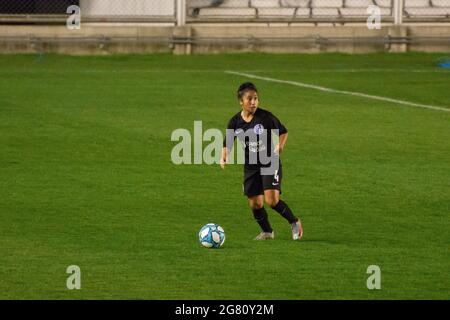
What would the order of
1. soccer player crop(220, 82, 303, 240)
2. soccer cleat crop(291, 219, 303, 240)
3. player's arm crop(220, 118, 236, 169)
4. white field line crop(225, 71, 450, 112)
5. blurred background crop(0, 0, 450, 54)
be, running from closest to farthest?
soccer player crop(220, 82, 303, 240)
player's arm crop(220, 118, 236, 169)
soccer cleat crop(291, 219, 303, 240)
white field line crop(225, 71, 450, 112)
blurred background crop(0, 0, 450, 54)

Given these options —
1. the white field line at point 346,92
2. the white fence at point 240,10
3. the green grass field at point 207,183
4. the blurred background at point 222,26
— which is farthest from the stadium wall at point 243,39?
the white field line at point 346,92

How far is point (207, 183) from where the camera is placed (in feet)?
58.7

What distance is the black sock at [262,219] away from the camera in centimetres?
A: 1359

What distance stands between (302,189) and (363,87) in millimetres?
10502

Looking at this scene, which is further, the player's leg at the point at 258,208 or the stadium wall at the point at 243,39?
the stadium wall at the point at 243,39

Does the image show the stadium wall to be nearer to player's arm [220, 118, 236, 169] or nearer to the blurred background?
the blurred background

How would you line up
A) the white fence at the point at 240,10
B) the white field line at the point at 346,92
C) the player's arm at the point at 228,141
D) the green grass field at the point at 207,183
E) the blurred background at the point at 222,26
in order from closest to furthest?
the green grass field at the point at 207,183, the player's arm at the point at 228,141, the white field line at the point at 346,92, the blurred background at the point at 222,26, the white fence at the point at 240,10

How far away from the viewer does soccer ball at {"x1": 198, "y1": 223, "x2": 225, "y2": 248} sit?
13.1 metres

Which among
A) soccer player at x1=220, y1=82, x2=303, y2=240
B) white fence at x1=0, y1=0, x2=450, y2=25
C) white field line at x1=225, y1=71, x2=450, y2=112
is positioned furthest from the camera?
white fence at x1=0, y1=0, x2=450, y2=25

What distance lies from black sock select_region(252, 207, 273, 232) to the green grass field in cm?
18

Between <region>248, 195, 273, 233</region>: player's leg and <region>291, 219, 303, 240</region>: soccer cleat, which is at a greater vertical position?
<region>248, 195, 273, 233</region>: player's leg

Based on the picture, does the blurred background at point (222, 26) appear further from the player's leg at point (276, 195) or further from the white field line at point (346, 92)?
the player's leg at point (276, 195)

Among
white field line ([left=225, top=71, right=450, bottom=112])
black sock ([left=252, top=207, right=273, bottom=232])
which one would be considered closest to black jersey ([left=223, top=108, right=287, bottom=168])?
black sock ([left=252, top=207, right=273, bottom=232])

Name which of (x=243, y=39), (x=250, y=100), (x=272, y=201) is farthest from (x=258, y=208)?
(x=243, y=39)
